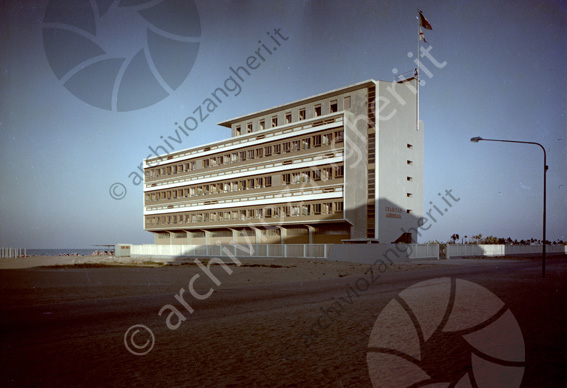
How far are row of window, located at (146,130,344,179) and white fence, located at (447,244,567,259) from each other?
61.6 feet

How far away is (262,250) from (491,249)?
3403cm

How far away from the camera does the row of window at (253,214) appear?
44.8 m

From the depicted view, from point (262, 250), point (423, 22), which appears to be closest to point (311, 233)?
point (262, 250)

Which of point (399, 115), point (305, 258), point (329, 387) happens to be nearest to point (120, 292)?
point (329, 387)

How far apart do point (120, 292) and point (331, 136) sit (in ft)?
108

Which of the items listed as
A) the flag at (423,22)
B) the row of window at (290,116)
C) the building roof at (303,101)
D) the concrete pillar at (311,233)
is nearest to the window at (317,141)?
the row of window at (290,116)

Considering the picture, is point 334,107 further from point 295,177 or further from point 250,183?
point 250,183

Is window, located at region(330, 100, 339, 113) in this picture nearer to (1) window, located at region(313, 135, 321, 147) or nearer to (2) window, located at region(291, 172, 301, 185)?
(1) window, located at region(313, 135, 321, 147)

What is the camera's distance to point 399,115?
45.9 meters

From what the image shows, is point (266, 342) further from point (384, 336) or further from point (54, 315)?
point (54, 315)

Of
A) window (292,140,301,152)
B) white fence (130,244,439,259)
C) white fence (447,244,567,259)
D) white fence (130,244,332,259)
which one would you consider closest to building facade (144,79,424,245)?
window (292,140,301,152)

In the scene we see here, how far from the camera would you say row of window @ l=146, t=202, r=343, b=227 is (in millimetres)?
44828

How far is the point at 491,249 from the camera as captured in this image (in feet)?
191

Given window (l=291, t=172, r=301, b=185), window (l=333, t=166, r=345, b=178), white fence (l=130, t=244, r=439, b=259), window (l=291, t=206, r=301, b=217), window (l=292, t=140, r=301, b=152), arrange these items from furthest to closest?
window (l=292, t=140, r=301, b=152) < window (l=291, t=172, r=301, b=185) < window (l=291, t=206, r=301, b=217) < window (l=333, t=166, r=345, b=178) < white fence (l=130, t=244, r=439, b=259)
